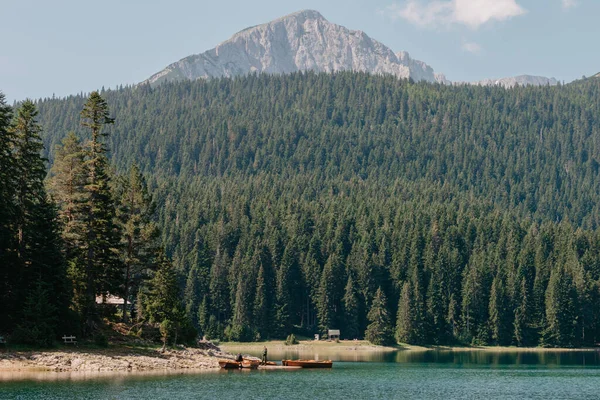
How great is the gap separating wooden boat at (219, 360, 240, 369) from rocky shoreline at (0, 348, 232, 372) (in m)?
0.60

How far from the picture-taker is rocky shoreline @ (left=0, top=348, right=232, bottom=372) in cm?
7581

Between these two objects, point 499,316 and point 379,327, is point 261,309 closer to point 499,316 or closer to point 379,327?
point 379,327

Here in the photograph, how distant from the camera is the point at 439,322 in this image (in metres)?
190

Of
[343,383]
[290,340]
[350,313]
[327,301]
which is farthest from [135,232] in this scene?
Answer: [350,313]

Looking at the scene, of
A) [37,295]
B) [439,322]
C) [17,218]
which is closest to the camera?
[37,295]

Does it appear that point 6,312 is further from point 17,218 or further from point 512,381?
point 512,381

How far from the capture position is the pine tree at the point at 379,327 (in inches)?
7052

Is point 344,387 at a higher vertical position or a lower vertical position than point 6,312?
lower

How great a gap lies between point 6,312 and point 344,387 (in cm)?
3346

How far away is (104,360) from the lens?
271ft

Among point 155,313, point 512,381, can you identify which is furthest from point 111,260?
point 512,381

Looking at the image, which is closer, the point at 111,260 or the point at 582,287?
the point at 111,260

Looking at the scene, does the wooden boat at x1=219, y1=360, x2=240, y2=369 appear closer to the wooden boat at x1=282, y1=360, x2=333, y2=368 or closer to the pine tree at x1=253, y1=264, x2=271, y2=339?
the wooden boat at x1=282, y1=360, x2=333, y2=368

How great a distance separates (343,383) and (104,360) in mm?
24394
